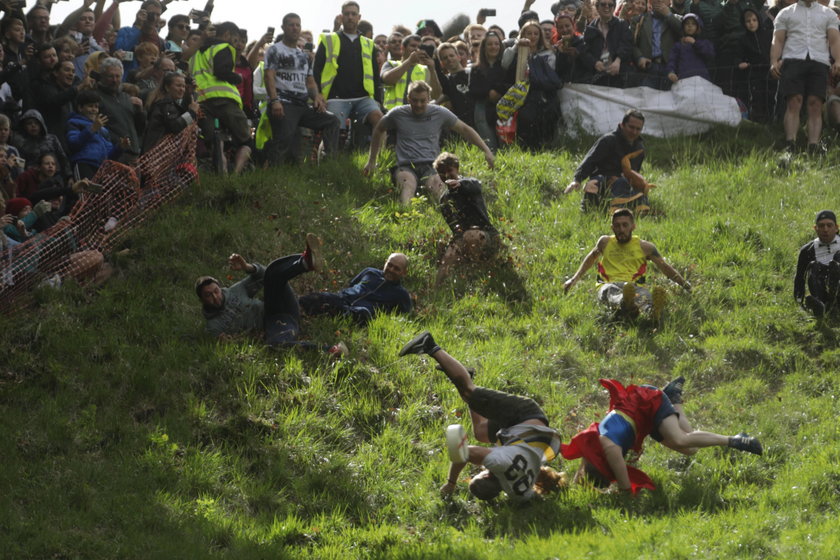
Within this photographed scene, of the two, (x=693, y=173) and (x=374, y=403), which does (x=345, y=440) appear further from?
(x=693, y=173)

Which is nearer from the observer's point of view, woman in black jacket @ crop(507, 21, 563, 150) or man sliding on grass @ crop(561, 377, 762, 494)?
man sliding on grass @ crop(561, 377, 762, 494)

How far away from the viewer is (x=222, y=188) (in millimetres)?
14969

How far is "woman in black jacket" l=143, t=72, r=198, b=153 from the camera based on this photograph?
14.8m

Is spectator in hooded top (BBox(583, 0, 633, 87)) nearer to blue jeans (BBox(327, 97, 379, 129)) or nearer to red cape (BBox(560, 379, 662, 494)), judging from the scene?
blue jeans (BBox(327, 97, 379, 129))

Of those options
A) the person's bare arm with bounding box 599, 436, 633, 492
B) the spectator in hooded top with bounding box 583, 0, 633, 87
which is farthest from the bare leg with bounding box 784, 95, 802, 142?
the person's bare arm with bounding box 599, 436, 633, 492

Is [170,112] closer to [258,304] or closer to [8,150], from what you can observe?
[8,150]

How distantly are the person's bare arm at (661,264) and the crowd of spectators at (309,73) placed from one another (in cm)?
455

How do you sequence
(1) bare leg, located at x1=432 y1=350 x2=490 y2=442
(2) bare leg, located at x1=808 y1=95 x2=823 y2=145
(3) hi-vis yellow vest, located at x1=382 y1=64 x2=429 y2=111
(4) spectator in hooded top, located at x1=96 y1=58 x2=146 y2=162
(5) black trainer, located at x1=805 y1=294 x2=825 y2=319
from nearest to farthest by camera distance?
(1) bare leg, located at x1=432 y1=350 x2=490 y2=442, (5) black trainer, located at x1=805 y1=294 x2=825 y2=319, (4) spectator in hooded top, located at x1=96 y1=58 x2=146 y2=162, (2) bare leg, located at x1=808 y1=95 x2=823 y2=145, (3) hi-vis yellow vest, located at x1=382 y1=64 x2=429 y2=111

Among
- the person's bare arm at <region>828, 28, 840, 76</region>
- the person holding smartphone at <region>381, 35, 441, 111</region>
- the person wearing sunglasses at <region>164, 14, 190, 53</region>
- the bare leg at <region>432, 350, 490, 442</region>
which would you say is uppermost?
the person wearing sunglasses at <region>164, 14, 190, 53</region>

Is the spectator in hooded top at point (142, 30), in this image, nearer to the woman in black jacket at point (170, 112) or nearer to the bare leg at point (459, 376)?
the woman in black jacket at point (170, 112)

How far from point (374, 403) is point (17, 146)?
5.10 metres

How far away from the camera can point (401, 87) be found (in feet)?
57.2

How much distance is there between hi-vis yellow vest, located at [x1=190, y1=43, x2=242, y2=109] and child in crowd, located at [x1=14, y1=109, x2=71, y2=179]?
2.14 m

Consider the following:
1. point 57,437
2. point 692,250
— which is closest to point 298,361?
point 57,437
